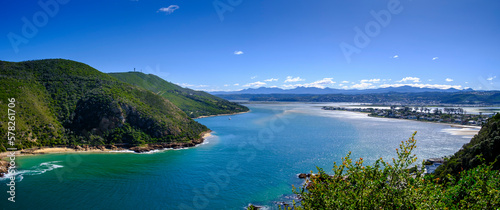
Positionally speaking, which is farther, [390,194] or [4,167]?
[4,167]

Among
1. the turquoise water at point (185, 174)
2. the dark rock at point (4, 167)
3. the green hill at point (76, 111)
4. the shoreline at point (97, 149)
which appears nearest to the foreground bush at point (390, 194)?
the turquoise water at point (185, 174)

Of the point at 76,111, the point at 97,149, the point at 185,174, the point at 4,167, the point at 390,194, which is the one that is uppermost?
the point at 390,194

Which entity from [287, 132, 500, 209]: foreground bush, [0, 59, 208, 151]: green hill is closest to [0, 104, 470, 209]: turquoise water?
[0, 59, 208, 151]: green hill

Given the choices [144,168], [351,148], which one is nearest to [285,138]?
[351,148]

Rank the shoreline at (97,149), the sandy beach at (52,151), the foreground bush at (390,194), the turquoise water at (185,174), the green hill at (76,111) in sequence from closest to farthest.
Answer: the foreground bush at (390,194)
the turquoise water at (185,174)
the sandy beach at (52,151)
the shoreline at (97,149)
the green hill at (76,111)

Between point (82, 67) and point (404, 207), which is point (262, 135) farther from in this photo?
point (404, 207)

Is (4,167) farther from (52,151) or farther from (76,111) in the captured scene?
(76,111)

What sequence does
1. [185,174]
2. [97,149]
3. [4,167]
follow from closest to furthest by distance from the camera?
[4,167] → [185,174] → [97,149]

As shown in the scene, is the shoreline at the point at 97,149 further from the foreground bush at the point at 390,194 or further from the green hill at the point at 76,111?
the foreground bush at the point at 390,194

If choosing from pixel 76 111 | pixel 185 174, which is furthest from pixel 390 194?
pixel 76 111

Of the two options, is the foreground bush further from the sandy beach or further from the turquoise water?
the sandy beach
